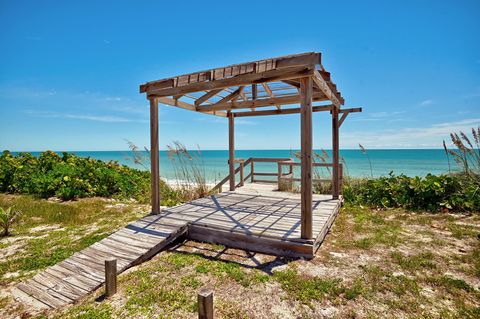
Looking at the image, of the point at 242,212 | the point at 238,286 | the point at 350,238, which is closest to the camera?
the point at 238,286

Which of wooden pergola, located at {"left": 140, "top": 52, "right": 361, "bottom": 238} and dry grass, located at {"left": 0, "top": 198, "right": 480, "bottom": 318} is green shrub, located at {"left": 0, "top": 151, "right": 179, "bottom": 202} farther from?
dry grass, located at {"left": 0, "top": 198, "right": 480, "bottom": 318}

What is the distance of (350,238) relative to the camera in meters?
3.87

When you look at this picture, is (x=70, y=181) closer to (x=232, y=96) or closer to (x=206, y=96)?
(x=206, y=96)

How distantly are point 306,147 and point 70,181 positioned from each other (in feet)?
25.2

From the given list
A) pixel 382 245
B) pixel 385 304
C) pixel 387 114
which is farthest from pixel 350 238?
pixel 387 114

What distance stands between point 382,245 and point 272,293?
229cm

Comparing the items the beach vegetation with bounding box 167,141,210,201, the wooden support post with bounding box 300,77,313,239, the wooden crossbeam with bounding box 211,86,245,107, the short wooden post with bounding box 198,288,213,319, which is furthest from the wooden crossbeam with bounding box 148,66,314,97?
the short wooden post with bounding box 198,288,213,319

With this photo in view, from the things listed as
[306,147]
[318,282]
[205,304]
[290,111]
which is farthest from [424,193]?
[205,304]

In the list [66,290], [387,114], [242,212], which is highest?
[387,114]

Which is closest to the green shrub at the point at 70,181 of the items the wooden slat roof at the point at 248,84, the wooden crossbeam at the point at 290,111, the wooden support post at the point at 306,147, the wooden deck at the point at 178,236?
the wooden deck at the point at 178,236

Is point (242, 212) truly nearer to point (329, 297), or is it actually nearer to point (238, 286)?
point (238, 286)

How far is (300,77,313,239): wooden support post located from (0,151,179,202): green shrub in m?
4.19

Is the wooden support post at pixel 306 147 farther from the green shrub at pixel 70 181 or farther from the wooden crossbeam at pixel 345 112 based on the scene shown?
the green shrub at pixel 70 181

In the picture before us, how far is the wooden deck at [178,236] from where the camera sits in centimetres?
258
